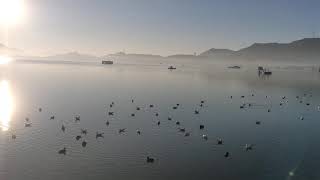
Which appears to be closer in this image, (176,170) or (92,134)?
(176,170)

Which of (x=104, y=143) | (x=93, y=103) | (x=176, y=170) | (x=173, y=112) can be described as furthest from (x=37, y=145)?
(x=93, y=103)

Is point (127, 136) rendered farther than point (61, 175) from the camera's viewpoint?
Yes

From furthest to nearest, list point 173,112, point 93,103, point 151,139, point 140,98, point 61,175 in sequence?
point 140,98
point 93,103
point 173,112
point 151,139
point 61,175

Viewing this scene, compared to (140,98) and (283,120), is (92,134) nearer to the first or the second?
(283,120)

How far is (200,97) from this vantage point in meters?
78.3

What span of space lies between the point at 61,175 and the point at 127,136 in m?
12.7

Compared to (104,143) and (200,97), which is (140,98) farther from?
(104,143)

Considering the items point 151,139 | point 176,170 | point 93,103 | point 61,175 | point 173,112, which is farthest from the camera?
point 93,103

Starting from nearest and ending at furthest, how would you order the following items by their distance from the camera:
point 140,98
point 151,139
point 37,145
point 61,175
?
point 61,175
point 37,145
point 151,139
point 140,98

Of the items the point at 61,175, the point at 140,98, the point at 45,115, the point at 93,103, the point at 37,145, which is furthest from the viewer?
the point at 140,98

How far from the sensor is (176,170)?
32219 millimetres

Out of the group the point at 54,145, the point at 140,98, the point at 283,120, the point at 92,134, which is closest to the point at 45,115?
the point at 92,134

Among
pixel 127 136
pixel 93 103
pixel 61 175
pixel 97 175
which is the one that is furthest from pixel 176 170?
pixel 93 103

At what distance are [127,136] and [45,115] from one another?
15113 millimetres
